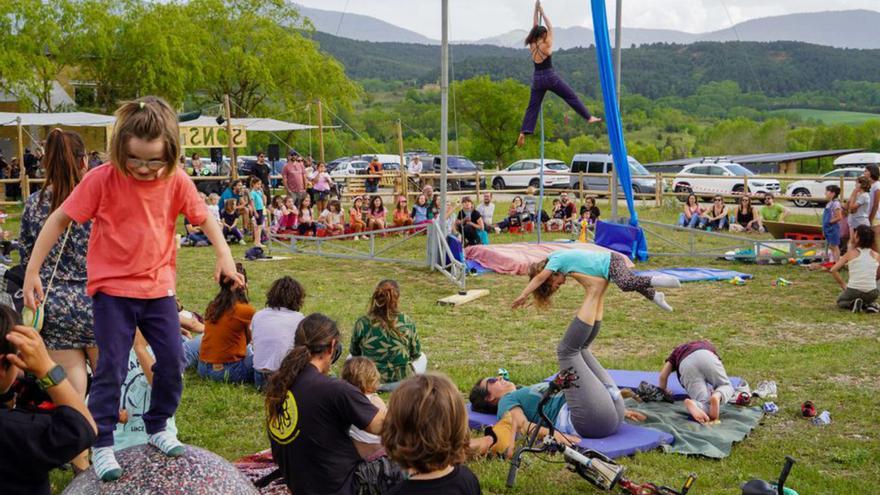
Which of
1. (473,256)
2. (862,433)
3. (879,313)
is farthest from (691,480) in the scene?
(473,256)

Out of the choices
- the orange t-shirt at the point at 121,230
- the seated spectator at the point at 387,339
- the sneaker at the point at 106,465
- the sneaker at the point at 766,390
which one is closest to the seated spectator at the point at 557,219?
the sneaker at the point at 766,390

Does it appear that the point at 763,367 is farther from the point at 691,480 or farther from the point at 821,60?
the point at 821,60

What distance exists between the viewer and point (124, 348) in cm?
413

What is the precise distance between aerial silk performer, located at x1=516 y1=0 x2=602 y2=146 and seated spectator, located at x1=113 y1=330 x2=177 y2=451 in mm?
7889

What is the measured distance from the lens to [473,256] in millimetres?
15688

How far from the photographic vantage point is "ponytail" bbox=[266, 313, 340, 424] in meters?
4.57

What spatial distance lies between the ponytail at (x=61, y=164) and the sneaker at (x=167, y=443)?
4.74 ft

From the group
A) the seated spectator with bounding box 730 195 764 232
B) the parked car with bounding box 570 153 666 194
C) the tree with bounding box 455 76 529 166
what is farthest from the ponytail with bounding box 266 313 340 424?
the tree with bounding box 455 76 529 166

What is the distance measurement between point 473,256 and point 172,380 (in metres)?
11.5

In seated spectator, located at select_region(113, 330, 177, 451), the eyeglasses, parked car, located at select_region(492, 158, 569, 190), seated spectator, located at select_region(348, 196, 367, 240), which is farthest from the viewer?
parked car, located at select_region(492, 158, 569, 190)

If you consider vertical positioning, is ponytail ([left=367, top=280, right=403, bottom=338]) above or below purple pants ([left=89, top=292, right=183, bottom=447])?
below

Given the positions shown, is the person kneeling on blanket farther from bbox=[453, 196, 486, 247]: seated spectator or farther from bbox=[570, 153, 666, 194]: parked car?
bbox=[570, 153, 666, 194]: parked car

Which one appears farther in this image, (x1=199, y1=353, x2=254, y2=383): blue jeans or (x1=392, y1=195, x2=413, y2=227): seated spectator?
(x1=392, y1=195, x2=413, y2=227): seated spectator

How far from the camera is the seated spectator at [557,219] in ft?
71.3
